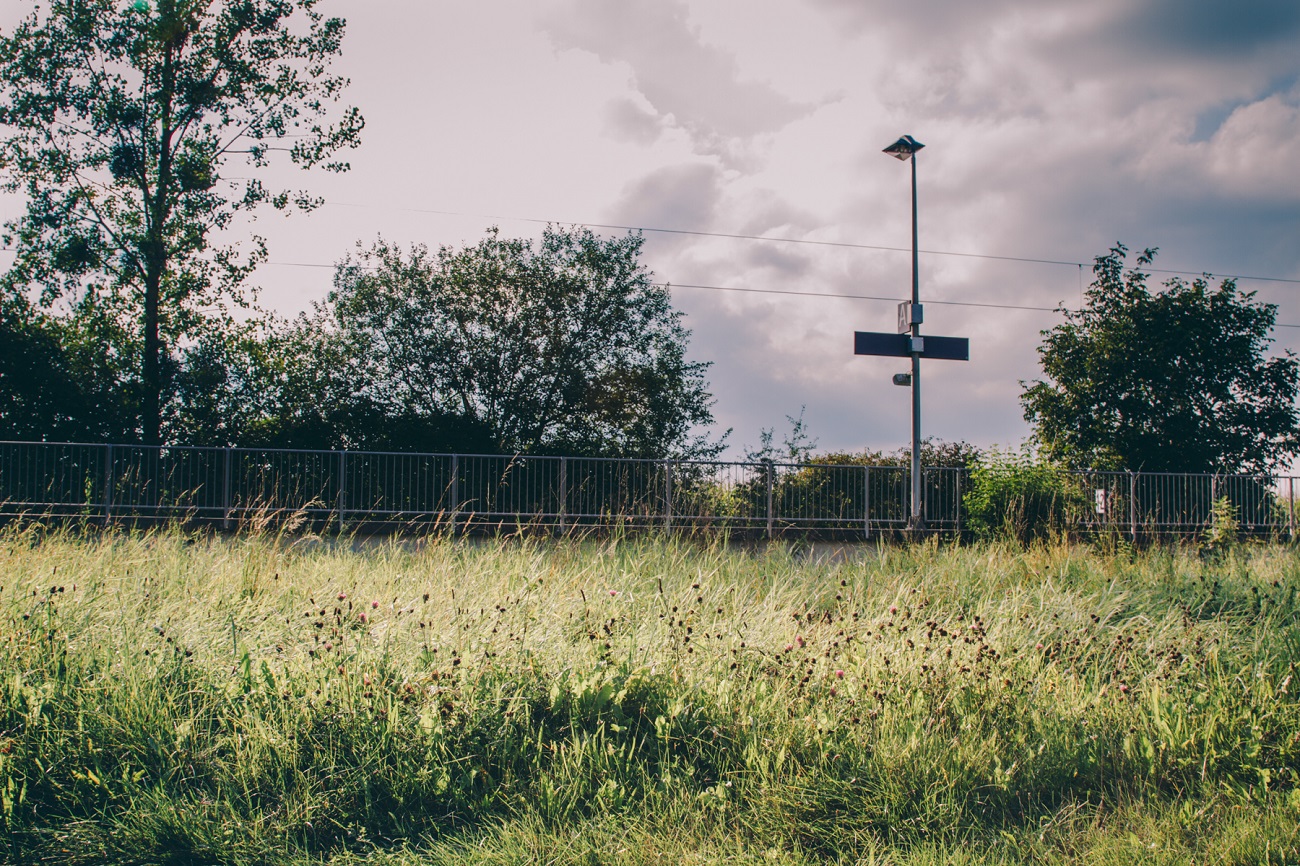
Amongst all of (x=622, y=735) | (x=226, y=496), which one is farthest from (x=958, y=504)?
(x=622, y=735)

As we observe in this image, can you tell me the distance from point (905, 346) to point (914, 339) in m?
0.24

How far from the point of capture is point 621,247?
27.6 metres

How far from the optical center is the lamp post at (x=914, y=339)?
17.6 meters

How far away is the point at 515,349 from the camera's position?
26.2m

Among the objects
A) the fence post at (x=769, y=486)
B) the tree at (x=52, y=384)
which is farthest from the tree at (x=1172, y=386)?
the tree at (x=52, y=384)

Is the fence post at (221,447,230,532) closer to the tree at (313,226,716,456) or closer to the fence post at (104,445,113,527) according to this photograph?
the fence post at (104,445,113,527)

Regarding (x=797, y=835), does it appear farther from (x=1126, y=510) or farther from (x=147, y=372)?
(x=147, y=372)

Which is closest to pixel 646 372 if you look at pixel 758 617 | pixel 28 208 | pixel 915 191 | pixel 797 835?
pixel 915 191

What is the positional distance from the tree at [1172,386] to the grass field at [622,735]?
23.0m

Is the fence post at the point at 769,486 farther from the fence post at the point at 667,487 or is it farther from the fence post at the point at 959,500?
the fence post at the point at 959,500

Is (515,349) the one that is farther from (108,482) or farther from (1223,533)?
(1223,533)

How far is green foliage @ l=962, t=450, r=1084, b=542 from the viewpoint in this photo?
13.6 metres

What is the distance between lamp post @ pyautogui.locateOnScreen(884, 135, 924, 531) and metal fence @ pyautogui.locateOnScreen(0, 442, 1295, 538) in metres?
0.48

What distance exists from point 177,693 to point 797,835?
3022 millimetres
